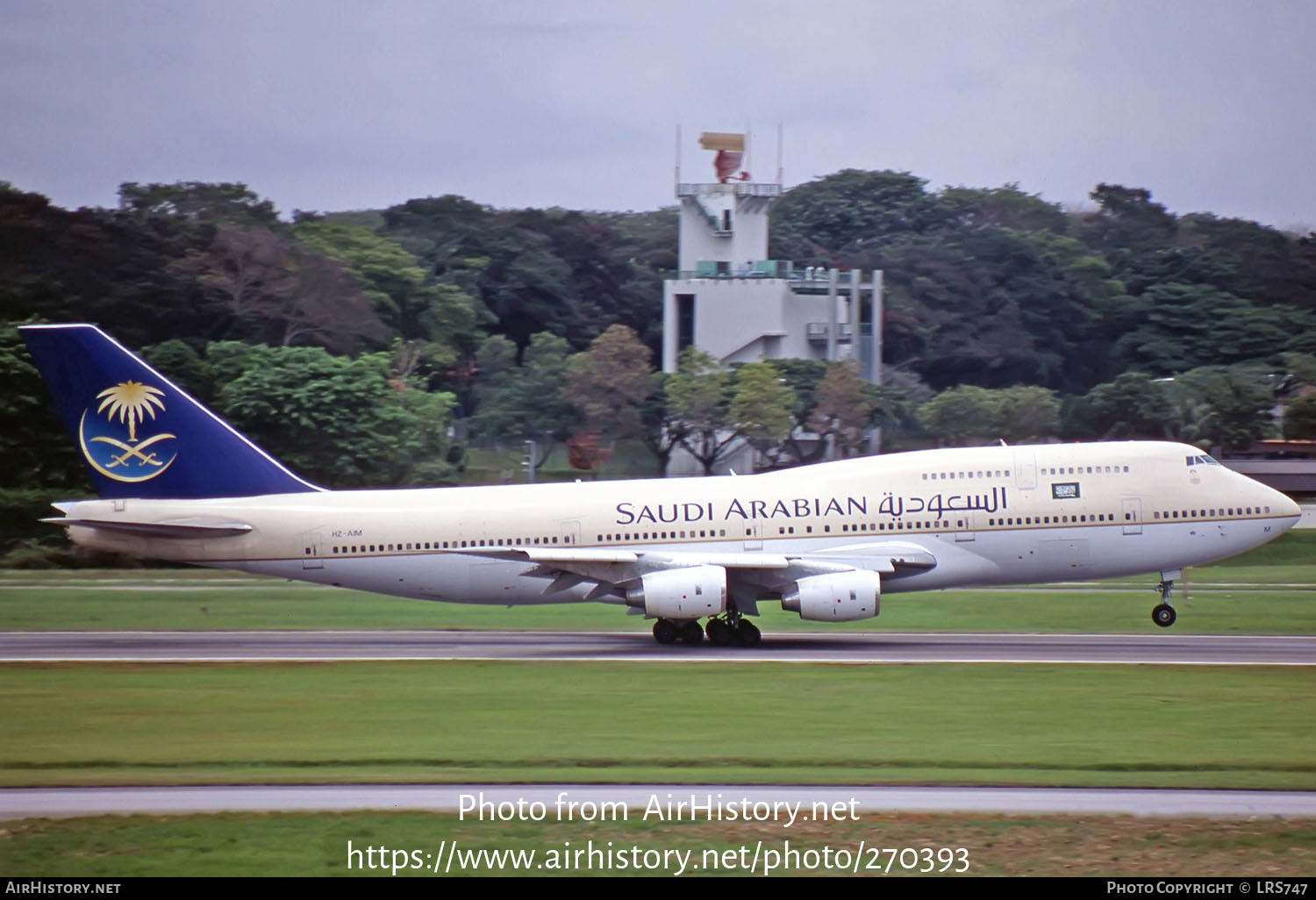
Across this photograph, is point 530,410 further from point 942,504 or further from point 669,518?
point 942,504

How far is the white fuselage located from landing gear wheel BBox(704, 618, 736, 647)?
1.63 meters

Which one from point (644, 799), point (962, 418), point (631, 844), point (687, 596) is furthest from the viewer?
point (962, 418)

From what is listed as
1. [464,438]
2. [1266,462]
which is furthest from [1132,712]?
[464,438]

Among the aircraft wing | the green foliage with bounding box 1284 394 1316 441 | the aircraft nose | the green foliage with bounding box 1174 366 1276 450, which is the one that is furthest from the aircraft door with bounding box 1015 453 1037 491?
the green foliage with bounding box 1284 394 1316 441

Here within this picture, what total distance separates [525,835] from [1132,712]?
452 inches

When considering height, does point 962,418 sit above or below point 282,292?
below

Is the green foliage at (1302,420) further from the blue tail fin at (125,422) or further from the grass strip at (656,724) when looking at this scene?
the blue tail fin at (125,422)

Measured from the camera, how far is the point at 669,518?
34.5 metres

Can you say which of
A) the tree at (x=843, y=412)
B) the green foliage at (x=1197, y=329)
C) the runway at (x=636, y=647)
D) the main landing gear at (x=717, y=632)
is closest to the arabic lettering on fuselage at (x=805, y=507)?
the main landing gear at (x=717, y=632)

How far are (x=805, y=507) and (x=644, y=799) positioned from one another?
58.4ft

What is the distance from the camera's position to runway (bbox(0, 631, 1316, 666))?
1192 inches

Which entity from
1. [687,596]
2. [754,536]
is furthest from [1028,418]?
[687,596]

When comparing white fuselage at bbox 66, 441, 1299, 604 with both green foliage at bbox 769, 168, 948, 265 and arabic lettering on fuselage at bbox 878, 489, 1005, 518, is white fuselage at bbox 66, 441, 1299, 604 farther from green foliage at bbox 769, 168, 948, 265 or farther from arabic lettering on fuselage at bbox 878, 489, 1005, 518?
green foliage at bbox 769, 168, 948, 265
